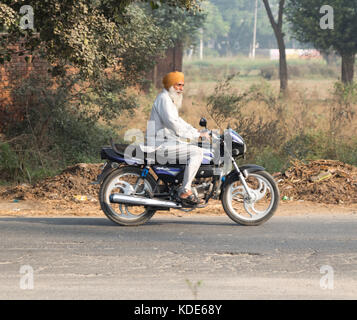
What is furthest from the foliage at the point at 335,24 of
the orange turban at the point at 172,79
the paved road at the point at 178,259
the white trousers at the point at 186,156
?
the white trousers at the point at 186,156

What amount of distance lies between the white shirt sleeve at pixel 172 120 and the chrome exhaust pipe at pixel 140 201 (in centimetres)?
90

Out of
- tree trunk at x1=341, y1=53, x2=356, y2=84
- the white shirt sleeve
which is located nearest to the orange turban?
the white shirt sleeve

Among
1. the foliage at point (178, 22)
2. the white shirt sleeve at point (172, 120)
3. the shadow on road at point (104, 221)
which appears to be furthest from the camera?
the foliage at point (178, 22)

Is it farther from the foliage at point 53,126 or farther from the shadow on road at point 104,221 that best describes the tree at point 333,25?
the shadow on road at point 104,221

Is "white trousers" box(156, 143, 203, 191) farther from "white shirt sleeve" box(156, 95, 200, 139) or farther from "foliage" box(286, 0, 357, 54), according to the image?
"foliage" box(286, 0, 357, 54)

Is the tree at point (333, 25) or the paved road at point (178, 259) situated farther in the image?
the tree at point (333, 25)

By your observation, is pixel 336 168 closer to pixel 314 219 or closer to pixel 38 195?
pixel 314 219

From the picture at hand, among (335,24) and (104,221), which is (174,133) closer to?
(104,221)

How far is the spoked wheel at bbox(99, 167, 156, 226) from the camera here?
366 inches

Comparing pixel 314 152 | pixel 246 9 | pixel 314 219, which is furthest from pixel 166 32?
pixel 246 9

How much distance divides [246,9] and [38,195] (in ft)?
496

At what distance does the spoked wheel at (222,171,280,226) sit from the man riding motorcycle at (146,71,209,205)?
479 millimetres

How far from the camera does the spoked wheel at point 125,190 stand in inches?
366

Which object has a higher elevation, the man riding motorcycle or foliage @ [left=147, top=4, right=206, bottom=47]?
foliage @ [left=147, top=4, right=206, bottom=47]
